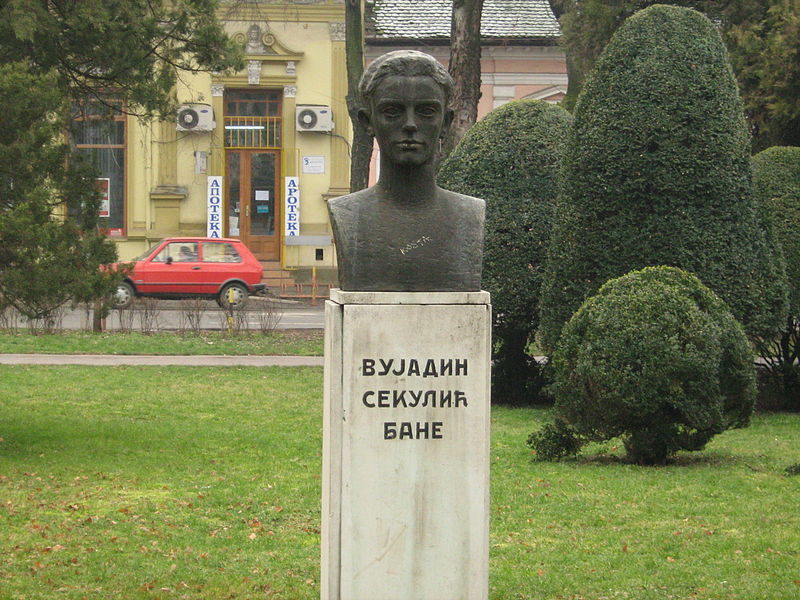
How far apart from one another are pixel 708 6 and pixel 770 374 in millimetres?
8438

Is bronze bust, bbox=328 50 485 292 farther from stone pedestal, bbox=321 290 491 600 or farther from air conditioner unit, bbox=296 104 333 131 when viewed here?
air conditioner unit, bbox=296 104 333 131

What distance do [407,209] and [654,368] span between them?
4.41 metres

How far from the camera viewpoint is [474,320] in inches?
254

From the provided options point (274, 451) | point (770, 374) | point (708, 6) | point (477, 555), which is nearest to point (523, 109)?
point (770, 374)

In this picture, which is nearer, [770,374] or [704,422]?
[704,422]

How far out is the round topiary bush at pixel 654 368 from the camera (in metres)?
10.4

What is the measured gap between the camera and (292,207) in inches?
1324

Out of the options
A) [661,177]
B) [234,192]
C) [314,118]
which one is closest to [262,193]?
[234,192]

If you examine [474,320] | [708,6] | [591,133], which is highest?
[708,6]

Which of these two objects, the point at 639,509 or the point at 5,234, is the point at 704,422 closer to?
the point at 639,509

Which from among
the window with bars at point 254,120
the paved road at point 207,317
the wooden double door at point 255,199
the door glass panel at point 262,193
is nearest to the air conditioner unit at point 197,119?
the window with bars at point 254,120

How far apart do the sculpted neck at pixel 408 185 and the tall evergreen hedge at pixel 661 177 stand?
22.3 feet

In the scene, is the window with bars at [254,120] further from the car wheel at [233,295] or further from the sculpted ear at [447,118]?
the sculpted ear at [447,118]

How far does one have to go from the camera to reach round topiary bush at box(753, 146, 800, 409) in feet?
50.0
